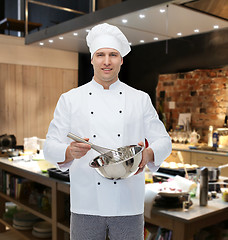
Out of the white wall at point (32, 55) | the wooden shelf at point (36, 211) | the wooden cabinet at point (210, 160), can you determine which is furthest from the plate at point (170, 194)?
the white wall at point (32, 55)

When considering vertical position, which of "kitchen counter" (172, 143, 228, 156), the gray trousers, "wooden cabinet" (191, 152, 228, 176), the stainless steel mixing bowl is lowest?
"wooden cabinet" (191, 152, 228, 176)

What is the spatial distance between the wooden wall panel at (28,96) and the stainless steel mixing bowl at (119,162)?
5.22m

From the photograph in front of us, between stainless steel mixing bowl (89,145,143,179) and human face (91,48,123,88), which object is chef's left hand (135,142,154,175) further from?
human face (91,48,123,88)

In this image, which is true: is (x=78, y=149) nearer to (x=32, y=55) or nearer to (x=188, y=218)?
(x=188, y=218)

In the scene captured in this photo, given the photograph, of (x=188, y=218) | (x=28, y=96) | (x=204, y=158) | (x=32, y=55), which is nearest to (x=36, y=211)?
(x=188, y=218)

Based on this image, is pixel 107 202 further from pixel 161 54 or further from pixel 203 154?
pixel 161 54

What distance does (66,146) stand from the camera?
58.3 inches

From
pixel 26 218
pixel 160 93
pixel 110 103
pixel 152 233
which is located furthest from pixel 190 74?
pixel 110 103

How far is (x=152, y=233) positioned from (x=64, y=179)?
976mm

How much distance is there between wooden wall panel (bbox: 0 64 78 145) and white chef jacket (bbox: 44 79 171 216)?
5.04m

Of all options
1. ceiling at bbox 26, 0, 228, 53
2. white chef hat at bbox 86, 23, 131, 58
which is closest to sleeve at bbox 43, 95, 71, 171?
white chef hat at bbox 86, 23, 131, 58

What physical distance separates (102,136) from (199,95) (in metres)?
4.11

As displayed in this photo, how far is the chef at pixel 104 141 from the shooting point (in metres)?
1.52

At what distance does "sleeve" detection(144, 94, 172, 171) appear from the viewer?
59.8 inches
